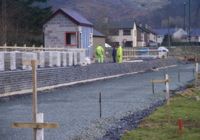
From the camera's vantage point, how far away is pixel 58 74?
28.0 metres

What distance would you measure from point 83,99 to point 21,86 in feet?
9.96

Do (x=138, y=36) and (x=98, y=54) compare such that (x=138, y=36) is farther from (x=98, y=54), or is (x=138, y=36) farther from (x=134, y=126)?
(x=134, y=126)

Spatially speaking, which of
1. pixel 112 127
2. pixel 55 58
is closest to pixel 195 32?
pixel 55 58

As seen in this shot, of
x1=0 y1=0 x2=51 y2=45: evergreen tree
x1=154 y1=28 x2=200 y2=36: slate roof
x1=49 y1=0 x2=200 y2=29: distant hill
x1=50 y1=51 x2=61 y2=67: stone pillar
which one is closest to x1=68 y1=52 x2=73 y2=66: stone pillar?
x1=50 y1=51 x2=61 y2=67: stone pillar

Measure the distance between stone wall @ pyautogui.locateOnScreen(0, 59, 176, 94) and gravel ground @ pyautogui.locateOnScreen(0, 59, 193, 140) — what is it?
69cm

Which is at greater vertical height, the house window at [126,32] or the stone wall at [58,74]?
the house window at [126,32]

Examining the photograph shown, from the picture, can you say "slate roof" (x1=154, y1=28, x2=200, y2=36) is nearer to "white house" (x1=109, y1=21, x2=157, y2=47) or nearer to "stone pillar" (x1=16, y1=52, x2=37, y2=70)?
"white house" (x1=109, y1=21, x2=157, y2=47)

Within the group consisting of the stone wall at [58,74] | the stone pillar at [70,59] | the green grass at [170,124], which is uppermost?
the stone pillar at [70,59]

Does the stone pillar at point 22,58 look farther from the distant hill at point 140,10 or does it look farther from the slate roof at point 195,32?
the slate roof at point 195,32

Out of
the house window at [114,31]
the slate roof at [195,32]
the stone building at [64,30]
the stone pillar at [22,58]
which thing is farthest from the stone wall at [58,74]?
the slate roof at [195,32]

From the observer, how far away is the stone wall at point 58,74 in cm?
2258

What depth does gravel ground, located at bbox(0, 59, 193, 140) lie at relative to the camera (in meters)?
13.4

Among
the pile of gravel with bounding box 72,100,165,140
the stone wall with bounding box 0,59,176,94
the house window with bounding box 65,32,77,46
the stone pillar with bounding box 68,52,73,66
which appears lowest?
the pile of gravel with bounding box 72,100,165,140

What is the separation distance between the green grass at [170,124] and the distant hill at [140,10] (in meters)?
94.6
